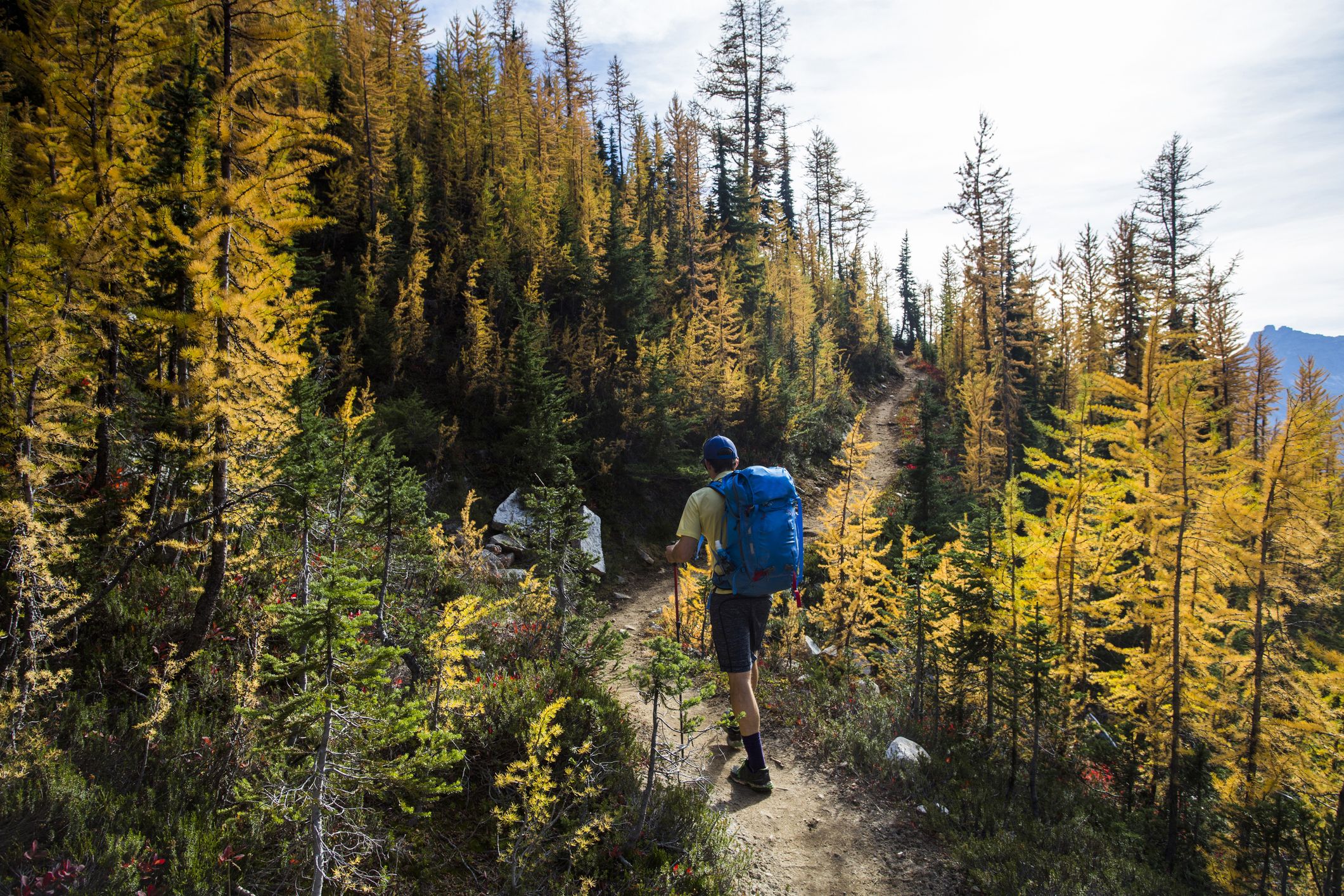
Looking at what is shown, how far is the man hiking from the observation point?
4.13m

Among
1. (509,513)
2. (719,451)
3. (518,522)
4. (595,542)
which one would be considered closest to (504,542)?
(518,522)

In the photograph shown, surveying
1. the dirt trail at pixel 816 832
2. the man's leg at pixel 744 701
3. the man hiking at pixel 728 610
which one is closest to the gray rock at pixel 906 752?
the dirt trail at pixel 816 832

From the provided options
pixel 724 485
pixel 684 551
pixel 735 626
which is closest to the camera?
pixel 684 551

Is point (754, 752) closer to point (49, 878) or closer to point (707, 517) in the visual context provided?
point (707, 517)

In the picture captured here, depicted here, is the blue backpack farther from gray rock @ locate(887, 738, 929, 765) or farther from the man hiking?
gray rock @ locate(887, 738, 929, 765)

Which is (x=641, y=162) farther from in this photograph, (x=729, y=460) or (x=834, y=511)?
(x=729, y=460)

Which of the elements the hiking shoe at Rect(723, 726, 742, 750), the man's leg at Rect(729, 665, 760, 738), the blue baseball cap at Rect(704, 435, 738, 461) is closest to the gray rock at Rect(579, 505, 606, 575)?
the hiking shoe at Rect(723, 726, 742, 750)

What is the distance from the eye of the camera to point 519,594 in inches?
290

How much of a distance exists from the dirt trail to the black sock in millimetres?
297

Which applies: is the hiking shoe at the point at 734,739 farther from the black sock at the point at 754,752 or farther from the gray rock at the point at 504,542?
the gray rock at the point at 504,542

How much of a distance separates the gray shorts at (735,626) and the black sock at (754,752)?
682 millimetres

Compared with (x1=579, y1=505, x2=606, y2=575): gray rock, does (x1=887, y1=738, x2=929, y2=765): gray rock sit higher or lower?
lower

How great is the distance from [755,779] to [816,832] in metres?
0.62

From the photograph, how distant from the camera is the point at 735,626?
13.9 ft
